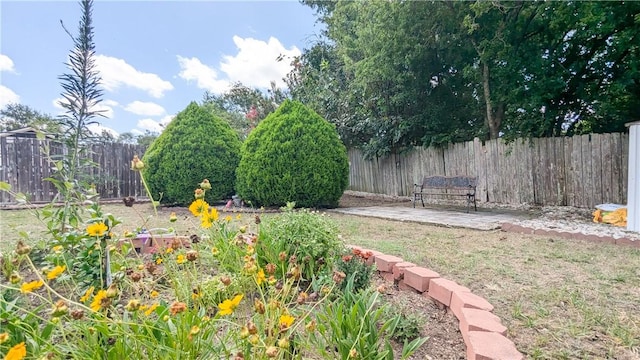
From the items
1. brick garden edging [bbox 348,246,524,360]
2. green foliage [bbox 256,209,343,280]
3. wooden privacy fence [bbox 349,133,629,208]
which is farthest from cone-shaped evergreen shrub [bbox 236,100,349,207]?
green foliage [bbox 256,209,343,280]

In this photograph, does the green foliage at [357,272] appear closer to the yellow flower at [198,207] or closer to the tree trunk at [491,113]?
the yellow flower at [198,207]

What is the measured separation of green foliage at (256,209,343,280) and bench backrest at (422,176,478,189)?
4.81 meters

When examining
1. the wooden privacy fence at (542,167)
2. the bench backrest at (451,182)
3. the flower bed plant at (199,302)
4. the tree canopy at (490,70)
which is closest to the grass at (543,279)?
the flower bed plant at (199,302)

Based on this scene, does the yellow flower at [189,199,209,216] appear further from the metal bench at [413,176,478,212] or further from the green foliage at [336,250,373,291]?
the metal bench at [413,176,478,212]

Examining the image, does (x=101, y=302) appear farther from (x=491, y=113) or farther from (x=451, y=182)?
(x=491, y=113)

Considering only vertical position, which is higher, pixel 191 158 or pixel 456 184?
pixel 191 158

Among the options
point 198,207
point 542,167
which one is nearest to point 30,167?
point 198,207

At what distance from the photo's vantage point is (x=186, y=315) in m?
1.03

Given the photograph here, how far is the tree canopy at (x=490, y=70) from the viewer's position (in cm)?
576

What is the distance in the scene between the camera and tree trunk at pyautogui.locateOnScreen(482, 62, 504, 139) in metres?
6.62

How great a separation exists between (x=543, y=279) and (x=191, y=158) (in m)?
5.63

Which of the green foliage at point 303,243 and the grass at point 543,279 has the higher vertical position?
the green foliage at point 303,243

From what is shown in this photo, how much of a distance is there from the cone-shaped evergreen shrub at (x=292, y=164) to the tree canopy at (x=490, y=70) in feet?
7.84

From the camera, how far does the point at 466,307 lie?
1555 millimetres
